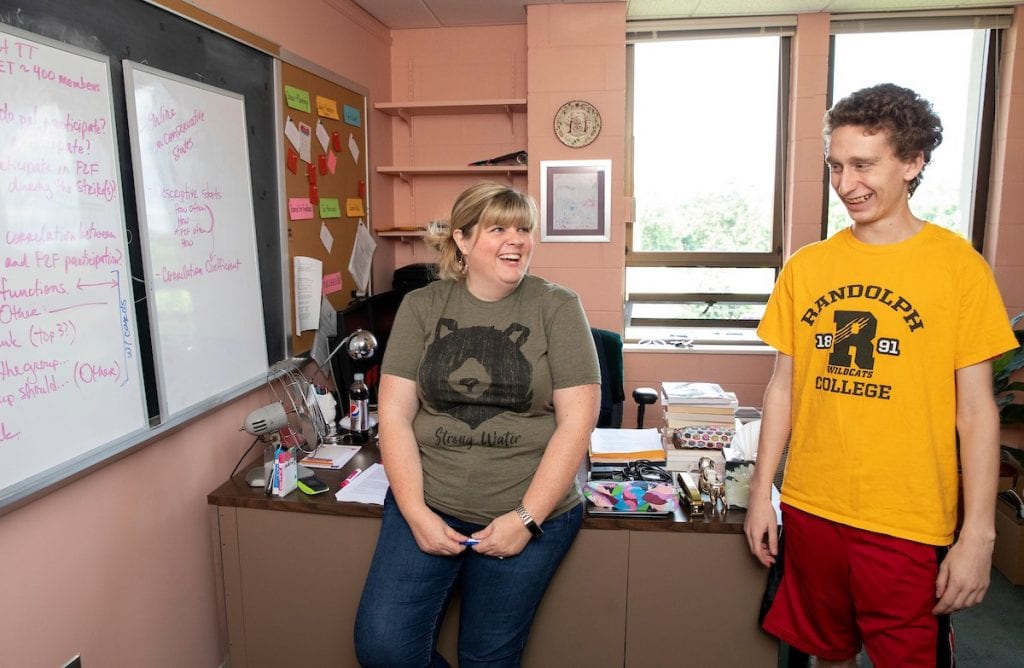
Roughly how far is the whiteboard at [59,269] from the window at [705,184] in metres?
2.81

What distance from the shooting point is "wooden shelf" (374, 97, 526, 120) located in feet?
11.6

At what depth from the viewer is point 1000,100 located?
3.55 meters

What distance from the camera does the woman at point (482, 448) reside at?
1507 millimetres

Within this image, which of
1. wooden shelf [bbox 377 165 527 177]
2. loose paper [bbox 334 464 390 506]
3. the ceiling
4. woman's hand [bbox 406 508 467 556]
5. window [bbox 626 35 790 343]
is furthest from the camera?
window [bbox 626 35 790 343]

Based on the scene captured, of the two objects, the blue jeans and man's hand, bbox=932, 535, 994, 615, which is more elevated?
man's hand, bbox=932, 535, 994, 615

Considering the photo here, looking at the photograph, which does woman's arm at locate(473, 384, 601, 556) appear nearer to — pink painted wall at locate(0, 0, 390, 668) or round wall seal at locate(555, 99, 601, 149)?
pink painted wall at locate(0, 0, 390, 668)

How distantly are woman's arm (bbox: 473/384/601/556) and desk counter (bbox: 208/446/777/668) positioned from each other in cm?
21

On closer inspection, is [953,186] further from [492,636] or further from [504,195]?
[492,636]

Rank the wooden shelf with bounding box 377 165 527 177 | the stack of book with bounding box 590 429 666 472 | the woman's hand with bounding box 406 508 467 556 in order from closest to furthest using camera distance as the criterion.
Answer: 1. the woman's hand with bounding box 406 508 467 556
2. the stack of book with bounding box 590 429 666 472
3. the wooden shelf with bounding box 377 165 527 177

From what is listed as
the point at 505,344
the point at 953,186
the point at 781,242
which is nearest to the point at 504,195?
the point at 505,344

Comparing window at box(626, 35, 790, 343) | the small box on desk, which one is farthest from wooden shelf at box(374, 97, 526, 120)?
the small box on desk

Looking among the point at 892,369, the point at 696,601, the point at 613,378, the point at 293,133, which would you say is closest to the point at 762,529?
the point at 696,601

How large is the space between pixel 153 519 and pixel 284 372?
2.13 ft

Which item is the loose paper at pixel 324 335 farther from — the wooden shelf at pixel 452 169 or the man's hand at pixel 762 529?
the man's hand at pixel 762 529
